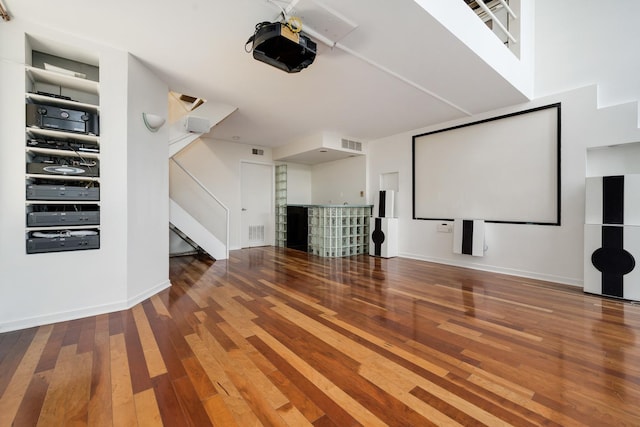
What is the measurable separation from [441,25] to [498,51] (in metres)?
1.36

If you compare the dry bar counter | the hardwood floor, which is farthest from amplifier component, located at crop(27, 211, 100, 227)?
the dry bar counter

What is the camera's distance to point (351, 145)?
6246 mm

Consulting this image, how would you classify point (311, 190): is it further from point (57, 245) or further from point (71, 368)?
point (71, 368)

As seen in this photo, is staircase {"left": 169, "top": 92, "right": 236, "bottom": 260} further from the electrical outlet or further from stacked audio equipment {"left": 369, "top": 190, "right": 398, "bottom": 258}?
the electrical outlet

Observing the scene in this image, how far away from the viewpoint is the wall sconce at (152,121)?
311 cm

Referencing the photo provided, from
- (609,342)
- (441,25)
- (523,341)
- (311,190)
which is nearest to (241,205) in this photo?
(311,190)

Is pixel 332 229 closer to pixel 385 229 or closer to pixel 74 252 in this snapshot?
pixel 385 229

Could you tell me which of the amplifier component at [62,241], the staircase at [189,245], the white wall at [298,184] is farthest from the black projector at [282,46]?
the white wall at [298,184]

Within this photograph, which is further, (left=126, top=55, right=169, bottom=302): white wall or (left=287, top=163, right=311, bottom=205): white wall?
(left=287, top=163, right=311, bottom=205): white wall

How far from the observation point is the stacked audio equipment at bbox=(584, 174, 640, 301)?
121 inches

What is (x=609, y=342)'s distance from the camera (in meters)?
2.16

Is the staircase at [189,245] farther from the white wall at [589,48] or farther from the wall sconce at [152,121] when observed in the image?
the white wall at [589,48]

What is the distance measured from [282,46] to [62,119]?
7.29 ft

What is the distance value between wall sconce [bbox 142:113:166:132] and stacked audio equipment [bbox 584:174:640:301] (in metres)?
5.37
